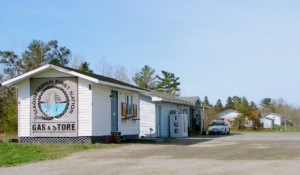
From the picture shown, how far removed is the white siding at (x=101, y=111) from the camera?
58.6 feet

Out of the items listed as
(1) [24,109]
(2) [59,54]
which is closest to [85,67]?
A: (2) [59,54]

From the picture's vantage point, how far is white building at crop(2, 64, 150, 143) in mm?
17656

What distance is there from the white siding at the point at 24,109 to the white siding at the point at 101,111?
11.5ft

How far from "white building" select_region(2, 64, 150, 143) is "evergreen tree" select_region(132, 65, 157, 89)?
136 feet

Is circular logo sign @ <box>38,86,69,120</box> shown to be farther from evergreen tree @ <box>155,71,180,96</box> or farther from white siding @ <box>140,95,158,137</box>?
evergreen tree @ <box>155,71,180,96</box>

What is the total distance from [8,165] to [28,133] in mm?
7381

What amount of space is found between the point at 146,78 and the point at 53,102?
146 feet

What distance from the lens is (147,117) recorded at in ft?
88.5

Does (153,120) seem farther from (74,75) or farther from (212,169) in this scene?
(212,169)

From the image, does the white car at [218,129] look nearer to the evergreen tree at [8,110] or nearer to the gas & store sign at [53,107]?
the evergreen tree at [8,110]

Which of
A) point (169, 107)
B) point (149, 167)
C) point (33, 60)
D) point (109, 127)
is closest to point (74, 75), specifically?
point (109, 127)

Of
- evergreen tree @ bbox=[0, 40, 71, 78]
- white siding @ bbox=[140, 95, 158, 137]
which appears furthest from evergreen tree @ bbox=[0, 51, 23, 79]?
white siding @ bbox=[140, 95, 158, 137]

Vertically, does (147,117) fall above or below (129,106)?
below

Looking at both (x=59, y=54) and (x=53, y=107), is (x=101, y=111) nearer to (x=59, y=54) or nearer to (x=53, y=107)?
(x=53, y=107)
